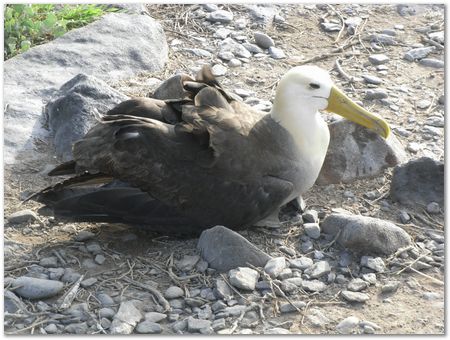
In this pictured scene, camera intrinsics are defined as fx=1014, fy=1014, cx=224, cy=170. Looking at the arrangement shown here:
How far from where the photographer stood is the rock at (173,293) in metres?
6.77

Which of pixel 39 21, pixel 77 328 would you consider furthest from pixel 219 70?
→ pixel 77 328

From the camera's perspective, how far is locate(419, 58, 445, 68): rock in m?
9.89

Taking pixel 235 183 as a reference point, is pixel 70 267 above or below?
below

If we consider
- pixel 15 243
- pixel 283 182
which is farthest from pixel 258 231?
pixel 15 243

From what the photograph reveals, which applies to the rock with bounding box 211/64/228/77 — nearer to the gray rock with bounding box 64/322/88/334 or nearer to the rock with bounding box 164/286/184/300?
the rock with bounding box 164/286/184/300

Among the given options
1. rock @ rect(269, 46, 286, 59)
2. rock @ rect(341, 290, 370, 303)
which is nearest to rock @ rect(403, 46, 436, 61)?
Answer: rock @ rect(269, 46, 286, 59)

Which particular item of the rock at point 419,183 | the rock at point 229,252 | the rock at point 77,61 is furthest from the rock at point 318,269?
the rock at point 77,61

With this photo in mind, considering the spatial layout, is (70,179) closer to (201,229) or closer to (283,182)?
(201,229)

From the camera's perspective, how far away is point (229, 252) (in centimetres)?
699

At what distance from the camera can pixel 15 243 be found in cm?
728

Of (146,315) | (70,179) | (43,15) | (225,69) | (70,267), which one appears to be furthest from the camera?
(43,15)

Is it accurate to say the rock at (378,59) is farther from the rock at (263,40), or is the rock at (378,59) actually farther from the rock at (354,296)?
the rock at (354,296)

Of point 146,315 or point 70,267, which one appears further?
point 70,267

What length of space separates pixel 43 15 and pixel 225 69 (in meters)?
2.06
